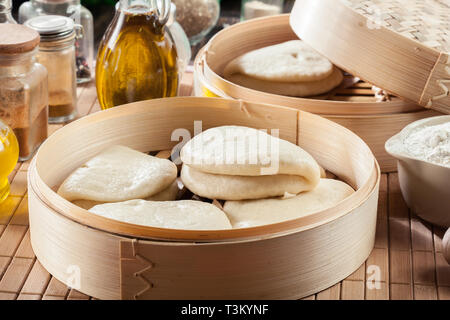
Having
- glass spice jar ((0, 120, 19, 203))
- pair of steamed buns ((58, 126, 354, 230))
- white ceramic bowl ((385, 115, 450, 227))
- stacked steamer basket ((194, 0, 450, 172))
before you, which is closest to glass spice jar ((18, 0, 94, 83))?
stacked steamer basket ((194, 0, 450, 172))

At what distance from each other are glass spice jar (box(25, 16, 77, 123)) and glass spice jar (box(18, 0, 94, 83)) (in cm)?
25

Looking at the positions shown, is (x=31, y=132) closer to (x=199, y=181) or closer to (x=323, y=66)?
(x=199, y=181)

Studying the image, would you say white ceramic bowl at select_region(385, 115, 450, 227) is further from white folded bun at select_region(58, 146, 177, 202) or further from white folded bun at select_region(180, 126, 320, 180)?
white folded bun at select_region(58, 146, 177, 202)

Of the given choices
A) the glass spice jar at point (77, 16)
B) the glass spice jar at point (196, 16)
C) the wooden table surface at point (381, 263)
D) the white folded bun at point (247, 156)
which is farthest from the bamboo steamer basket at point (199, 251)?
the glass spice jar at point (196, 16)

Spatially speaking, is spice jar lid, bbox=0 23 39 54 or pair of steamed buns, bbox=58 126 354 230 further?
spice jar lid, bbox=0 23 39 54

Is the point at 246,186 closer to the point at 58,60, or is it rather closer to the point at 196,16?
the point at 58,60

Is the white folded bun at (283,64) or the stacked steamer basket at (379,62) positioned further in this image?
the white folded bun at (283,64)

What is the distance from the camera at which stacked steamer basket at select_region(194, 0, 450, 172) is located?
1.53 metres

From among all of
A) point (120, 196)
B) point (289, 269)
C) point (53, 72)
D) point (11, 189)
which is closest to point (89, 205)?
point (120, 196)

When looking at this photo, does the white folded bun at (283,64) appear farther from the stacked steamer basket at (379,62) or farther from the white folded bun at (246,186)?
the white folded bun at (246,186)

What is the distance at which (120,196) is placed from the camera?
4.27 ft

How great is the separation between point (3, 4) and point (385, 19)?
0.90 metres

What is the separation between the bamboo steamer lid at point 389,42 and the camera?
1521mm

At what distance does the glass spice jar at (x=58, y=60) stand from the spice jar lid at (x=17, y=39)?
0.11 meters
